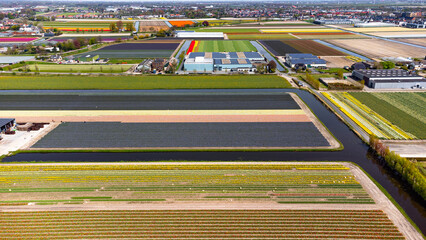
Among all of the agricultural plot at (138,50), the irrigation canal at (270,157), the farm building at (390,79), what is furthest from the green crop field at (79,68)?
the farm building at (390,79)

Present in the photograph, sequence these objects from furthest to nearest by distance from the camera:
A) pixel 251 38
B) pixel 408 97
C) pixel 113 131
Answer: pixel 251 38
pixel 408 97
pixel 113 131

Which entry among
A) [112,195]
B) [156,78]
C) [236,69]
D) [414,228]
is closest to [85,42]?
[156,78]

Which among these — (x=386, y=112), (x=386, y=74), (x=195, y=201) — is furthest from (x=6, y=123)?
(x=386, y=74)

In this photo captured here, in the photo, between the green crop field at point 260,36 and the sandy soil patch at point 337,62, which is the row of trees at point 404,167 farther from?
the green crop field at point 260,36

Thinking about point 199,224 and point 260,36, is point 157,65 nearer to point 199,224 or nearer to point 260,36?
point 199,224

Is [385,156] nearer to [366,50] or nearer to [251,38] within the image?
[366,50]

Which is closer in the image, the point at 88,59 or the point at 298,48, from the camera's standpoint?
the point at 88,59

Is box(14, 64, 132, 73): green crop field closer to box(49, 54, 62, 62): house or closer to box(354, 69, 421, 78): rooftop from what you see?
box(49, 54, 62, 62): house
